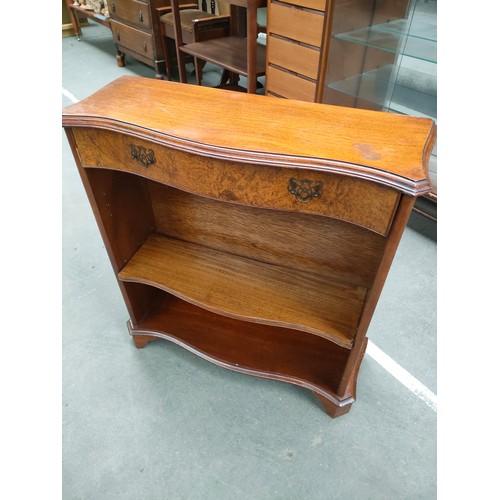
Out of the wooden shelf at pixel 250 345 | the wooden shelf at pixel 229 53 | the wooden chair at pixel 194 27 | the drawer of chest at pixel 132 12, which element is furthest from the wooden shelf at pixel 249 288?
the drawer of chest at pixel 132 12

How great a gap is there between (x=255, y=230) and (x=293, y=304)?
0.28 m

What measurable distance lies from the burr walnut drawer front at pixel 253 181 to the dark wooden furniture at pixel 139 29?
3.06 meters

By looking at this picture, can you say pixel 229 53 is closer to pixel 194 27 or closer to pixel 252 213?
pixel 194 27

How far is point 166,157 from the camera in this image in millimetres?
912

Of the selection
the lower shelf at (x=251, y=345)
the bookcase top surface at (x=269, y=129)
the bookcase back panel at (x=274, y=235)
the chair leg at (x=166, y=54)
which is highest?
the bookcase top surface at (x=269, y=129)

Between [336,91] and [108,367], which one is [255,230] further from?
[336,91]

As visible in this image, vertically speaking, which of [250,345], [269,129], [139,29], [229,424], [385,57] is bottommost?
[229,424]

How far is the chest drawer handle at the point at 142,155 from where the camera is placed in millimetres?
932

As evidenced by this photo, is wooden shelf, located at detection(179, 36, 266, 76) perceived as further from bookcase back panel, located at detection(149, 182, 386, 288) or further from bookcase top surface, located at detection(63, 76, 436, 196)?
bookcase top surface, located at detection(63, 76, 436, 196)

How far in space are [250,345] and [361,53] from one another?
5.33 ft

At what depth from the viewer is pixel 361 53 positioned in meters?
2.03

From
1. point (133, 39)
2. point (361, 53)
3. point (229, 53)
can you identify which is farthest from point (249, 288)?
point (133, 39)

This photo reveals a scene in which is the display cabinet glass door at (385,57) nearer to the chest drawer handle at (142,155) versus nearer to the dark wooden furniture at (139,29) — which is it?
the chest drawer handle at (142,155)

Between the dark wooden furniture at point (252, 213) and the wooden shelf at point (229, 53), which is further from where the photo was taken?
the wooden shelf at point (229, 53)
